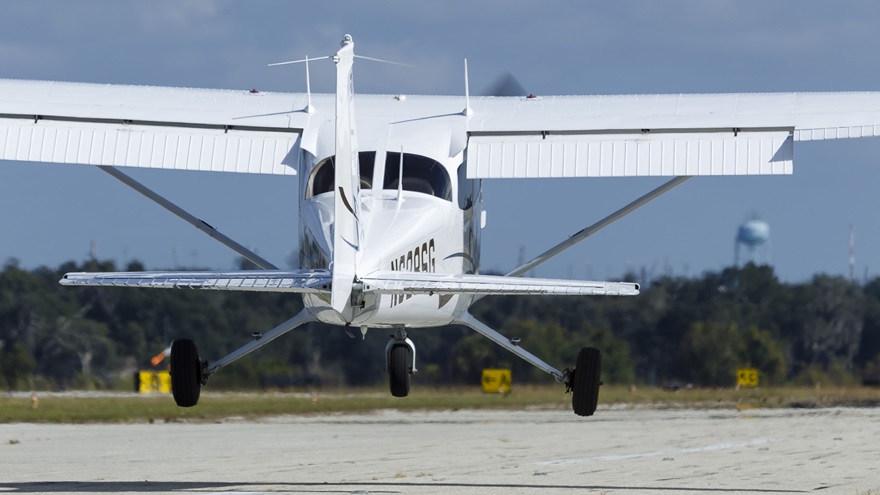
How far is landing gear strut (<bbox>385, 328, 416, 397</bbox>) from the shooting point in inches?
609

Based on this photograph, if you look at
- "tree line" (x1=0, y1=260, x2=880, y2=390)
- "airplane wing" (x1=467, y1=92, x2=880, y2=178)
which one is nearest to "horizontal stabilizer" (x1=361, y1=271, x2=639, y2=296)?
"airplane wing" (x1=467, y1=92, x2=880, y2=178)

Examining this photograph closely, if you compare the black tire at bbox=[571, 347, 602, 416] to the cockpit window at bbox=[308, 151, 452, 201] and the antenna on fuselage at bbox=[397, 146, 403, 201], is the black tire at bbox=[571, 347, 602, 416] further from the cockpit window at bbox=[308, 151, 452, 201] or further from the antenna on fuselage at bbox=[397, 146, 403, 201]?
the antenna on fuselage at bbox=[397, 146, 403, 201]

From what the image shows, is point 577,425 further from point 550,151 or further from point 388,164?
point 388,164

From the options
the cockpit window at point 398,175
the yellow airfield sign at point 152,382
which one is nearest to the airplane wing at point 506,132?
the cockpit window at point 398,175

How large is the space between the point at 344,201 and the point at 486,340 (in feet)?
99.9

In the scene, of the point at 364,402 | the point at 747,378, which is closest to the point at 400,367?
the point at 364,402

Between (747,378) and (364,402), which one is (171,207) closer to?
(364,402)

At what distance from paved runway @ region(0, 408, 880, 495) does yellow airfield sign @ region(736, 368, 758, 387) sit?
767 cm

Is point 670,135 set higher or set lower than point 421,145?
higher

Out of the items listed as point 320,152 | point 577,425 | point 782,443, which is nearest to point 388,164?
point 320,152

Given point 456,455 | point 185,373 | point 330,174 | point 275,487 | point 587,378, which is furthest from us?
point 456,455

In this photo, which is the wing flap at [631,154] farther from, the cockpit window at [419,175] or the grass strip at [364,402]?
the grass strip at [364,402]

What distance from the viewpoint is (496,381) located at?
1615 inches

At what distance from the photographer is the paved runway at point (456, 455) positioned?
18125 millimetres
